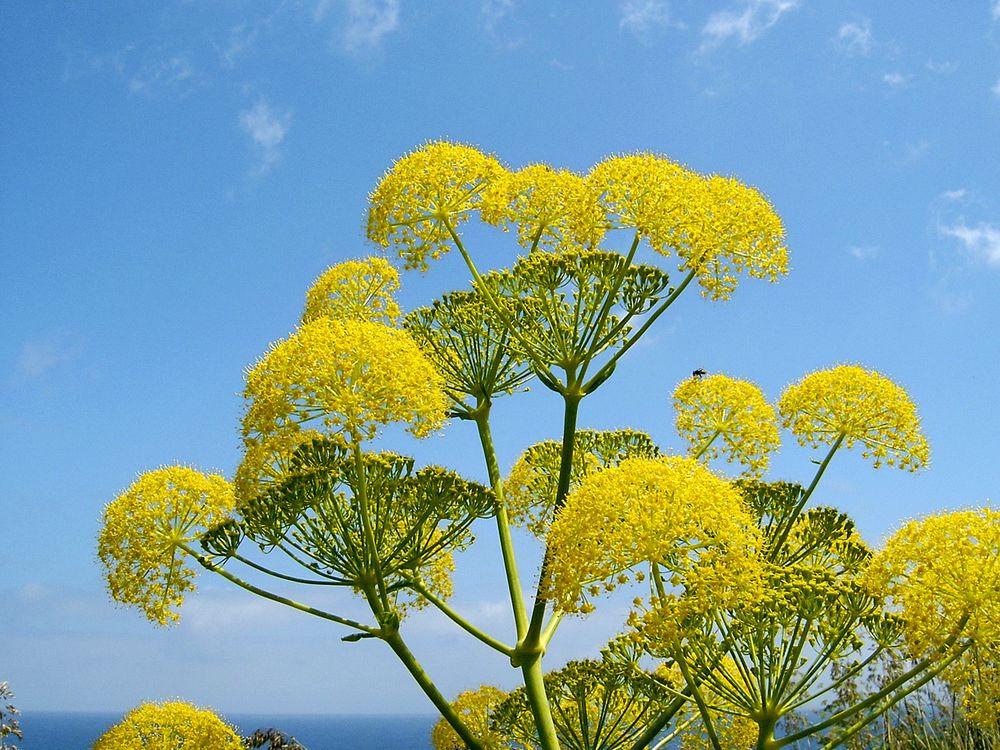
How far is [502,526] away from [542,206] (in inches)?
117

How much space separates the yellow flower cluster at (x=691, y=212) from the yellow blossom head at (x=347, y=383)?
2.19 meters

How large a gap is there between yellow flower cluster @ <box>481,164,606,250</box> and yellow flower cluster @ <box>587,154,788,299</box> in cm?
26

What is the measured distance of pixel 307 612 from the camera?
24.5 feet

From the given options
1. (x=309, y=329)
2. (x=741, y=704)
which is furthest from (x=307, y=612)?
(x=741, y=704)

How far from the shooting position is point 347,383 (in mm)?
6578

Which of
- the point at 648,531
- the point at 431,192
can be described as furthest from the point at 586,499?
the point at 431,192

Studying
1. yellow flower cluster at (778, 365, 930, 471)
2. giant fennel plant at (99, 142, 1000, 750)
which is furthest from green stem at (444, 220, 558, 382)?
yellow flower cluster at (778, 365, 930, 471)

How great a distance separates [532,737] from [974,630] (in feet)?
16.8

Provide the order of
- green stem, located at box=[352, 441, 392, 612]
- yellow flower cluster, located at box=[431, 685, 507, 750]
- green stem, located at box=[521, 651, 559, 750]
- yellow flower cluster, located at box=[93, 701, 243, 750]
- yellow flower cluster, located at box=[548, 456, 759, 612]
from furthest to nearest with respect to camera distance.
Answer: yellow flower cluster, located at box=[431, 685, 507, 750], yellow flower cluster, located at box=[93, 701, 243, 750], green stem, located at box=[521, 651, 559, 750], green stem, located at box=[352, 441, 392, 612], yellow flower cluster, located at box=[548, 456, 759, 612]

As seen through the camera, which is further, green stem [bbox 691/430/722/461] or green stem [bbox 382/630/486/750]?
green stem [bbox 691/430/722/461]

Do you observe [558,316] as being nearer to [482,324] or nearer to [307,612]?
[482,324]

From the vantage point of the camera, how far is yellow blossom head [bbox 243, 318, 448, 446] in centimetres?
654

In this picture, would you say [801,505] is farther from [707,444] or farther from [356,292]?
[356,292]

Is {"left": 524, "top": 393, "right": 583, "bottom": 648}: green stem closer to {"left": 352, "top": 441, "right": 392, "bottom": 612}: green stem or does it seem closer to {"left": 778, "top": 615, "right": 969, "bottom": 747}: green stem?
{"left": 352, "top": 441, "right": 392, "bottom": 612}: green stem
